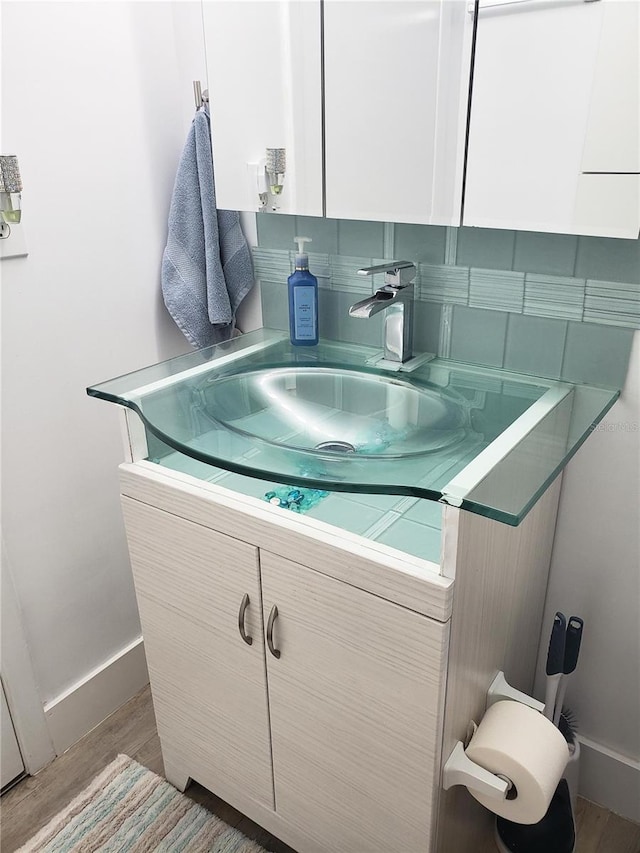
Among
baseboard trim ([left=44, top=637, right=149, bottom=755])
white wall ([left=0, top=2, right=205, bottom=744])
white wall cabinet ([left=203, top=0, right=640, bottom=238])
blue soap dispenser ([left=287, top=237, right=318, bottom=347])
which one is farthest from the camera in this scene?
baseboard trim ([left=44, top=637, right=149, bottom=755])

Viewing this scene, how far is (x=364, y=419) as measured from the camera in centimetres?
123

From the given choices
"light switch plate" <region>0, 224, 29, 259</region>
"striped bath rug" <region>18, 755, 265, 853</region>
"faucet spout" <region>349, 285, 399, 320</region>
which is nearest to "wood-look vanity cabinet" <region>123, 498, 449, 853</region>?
"striped bath rug" <region>18, 755, 265, 853</region>

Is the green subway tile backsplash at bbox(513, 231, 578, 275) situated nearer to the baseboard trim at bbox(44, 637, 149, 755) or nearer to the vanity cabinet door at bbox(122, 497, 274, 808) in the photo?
the vanity cabinet door at bbox(122, 497, 274, 808)

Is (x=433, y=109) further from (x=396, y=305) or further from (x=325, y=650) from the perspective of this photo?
(x=325, y=650)

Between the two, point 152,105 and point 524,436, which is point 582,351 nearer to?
point 524,436

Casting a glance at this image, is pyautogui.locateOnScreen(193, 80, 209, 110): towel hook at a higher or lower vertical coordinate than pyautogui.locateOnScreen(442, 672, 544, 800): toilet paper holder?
higher

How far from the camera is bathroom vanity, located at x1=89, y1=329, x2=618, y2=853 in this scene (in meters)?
0.94

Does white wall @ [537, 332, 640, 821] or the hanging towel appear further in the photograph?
the hanging towel

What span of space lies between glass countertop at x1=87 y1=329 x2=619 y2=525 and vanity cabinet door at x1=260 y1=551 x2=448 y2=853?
181mm

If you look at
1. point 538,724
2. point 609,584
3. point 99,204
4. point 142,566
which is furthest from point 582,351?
point 99,204

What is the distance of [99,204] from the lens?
1420mm

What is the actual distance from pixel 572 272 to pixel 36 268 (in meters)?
1.00

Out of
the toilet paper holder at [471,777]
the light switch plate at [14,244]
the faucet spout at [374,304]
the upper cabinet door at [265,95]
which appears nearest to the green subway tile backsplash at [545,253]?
the faucet spout at [374,304]

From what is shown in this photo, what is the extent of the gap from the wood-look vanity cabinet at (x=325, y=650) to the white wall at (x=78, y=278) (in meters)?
0.32
